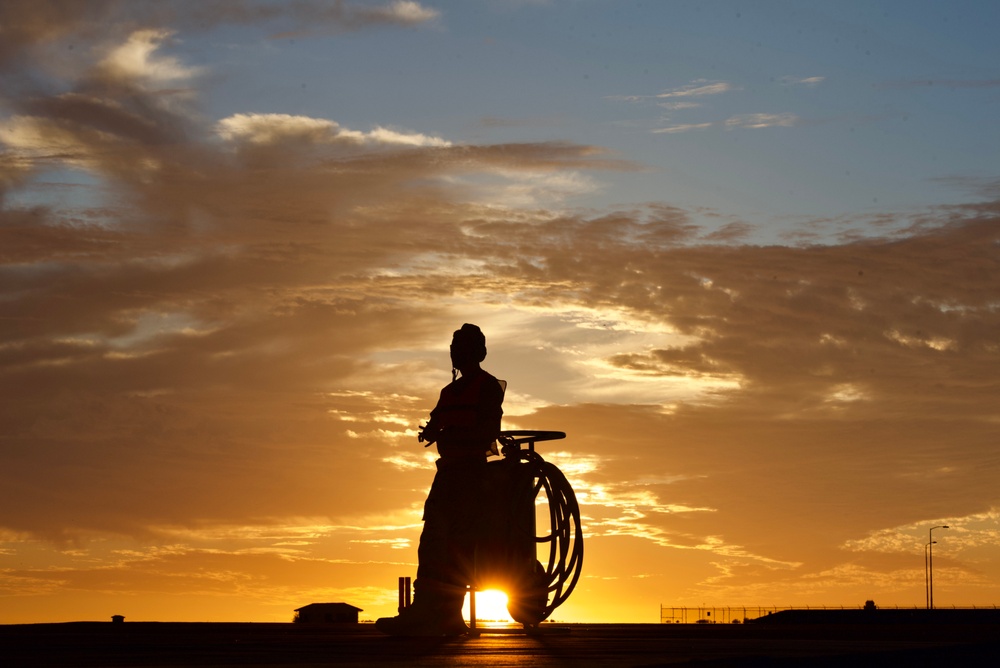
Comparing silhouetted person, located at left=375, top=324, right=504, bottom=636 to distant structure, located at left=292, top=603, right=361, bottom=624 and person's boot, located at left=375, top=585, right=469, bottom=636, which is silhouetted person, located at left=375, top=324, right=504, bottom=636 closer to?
person's boot, located at left=375, top=585, right=469, bottom=636

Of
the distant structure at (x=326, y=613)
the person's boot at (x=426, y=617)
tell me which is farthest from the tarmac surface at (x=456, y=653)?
the distant structure at (x=326, y=613)

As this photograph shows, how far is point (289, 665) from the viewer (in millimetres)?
12344

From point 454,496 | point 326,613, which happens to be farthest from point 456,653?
point 326,613

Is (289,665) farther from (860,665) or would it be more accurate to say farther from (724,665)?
(860,665)

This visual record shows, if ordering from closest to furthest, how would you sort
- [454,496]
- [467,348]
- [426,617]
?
[426,617], [454,496], [467,348]

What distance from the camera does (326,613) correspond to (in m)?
65.5

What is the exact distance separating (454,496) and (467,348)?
251 centimetres

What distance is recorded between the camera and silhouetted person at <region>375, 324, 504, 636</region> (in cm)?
2142

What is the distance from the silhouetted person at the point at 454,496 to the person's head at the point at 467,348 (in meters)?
0.38

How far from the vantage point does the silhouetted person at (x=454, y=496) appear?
2142 centimetres

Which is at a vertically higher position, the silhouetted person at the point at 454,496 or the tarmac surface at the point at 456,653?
the silhouetted person at the point at 454,496

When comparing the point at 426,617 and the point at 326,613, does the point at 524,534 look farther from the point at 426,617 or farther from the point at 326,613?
the point at 326,613

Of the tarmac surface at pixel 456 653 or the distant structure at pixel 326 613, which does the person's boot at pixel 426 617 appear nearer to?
the tarmac surface at pixel 456 653

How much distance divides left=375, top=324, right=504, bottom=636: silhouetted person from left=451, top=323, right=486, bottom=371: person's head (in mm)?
379
